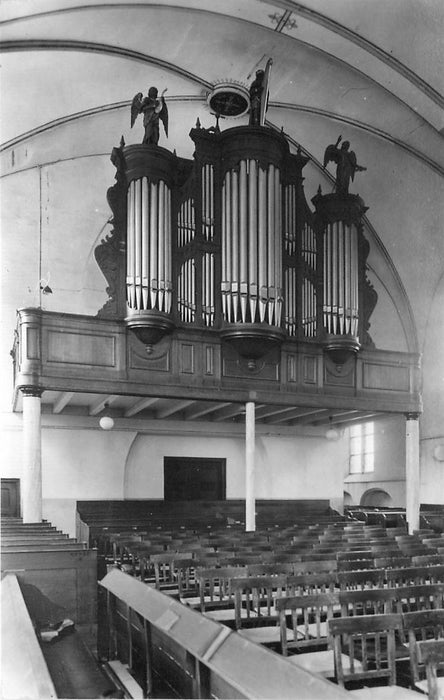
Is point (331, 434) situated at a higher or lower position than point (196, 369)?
lower

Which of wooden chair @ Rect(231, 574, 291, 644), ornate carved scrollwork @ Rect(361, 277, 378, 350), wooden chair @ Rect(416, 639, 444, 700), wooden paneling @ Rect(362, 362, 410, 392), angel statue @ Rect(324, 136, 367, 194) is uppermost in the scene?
angel statue @ Rect(324, 136, 367, 194)

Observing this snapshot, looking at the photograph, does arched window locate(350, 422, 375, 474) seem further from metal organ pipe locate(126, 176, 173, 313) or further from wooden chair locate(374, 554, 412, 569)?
wooden chair locate(374, 554, 412, 569)

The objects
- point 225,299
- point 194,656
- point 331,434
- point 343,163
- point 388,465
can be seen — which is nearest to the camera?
point 194,656

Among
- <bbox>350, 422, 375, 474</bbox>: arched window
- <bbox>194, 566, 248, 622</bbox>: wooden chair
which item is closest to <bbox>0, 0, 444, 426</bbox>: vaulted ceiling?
<bbox>350, 422, 375, 474</bbox>: arched window

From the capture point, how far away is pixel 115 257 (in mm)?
12703

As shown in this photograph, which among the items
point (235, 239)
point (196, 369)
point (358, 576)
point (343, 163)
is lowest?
point (358, 576)

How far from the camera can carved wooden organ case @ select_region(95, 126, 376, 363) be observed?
12.7 meters

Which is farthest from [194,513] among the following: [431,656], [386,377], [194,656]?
[431,656]

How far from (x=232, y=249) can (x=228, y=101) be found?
15.6 feet

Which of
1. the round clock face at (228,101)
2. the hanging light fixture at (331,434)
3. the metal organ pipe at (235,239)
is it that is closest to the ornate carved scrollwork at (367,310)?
the hanging light fixture at (331,434)

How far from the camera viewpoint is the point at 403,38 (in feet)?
43.5

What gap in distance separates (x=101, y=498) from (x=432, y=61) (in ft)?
40.0

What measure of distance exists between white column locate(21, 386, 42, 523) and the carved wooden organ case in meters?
2.16

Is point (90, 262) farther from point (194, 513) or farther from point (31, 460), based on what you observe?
point (31, 460)
